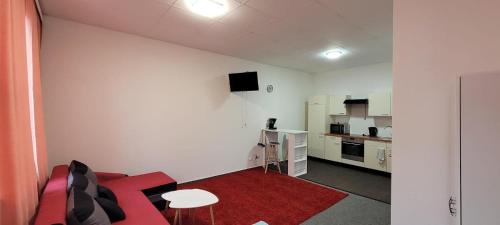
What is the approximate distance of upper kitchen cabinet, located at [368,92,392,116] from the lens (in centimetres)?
506

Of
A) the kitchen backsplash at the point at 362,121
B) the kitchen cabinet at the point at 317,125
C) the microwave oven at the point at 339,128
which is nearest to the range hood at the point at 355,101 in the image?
the kitchen backsplash at the point at 362,121

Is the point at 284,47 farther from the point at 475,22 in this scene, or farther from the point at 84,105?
the point at 84,105

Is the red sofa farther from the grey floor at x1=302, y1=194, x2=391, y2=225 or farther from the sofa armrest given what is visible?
the grey floor at x1=302, y1=194, x2=391, y2=225

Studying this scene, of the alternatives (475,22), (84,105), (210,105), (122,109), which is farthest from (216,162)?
(475,22)

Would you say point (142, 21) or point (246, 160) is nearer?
point (142, 21)

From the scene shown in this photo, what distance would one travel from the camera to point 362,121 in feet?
19.3

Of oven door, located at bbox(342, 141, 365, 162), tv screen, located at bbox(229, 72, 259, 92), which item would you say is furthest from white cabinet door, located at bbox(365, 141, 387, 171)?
tv screen, located at bbox(229, 72, 259, 92)

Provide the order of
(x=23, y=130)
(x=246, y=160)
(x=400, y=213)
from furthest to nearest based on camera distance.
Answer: (x=246, y=160) → (x=400, y=213) → (x=23, y=130)

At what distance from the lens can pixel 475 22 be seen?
140 cm

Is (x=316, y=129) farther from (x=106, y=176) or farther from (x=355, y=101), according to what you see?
(x=106, y=176)

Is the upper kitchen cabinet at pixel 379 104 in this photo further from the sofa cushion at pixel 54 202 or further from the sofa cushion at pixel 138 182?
the sofa cushion at pixel 54 202

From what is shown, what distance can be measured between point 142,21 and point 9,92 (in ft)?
6.91

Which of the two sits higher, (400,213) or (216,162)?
(400,213)

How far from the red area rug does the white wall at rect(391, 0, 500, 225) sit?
1598mm
